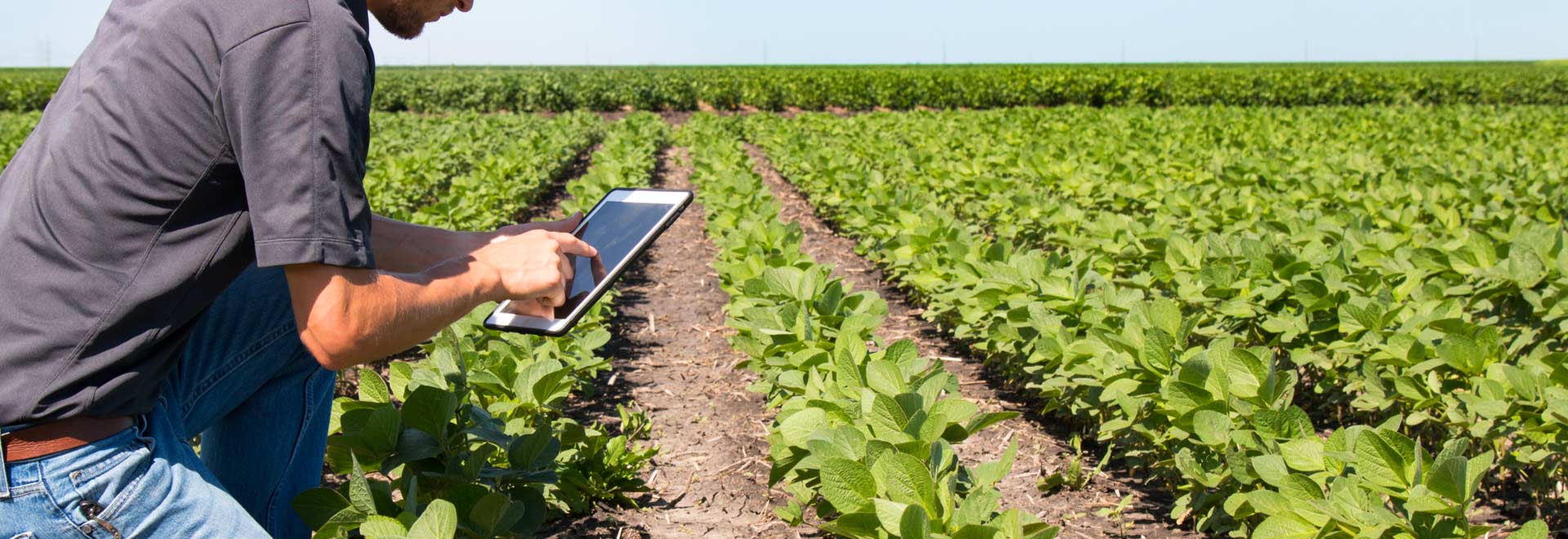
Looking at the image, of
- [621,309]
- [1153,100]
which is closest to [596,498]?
[621,309]

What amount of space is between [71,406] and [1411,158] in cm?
1129

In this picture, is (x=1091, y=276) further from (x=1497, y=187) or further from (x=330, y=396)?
(x=1497, y=187)

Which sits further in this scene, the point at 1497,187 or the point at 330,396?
the point at 1497,187

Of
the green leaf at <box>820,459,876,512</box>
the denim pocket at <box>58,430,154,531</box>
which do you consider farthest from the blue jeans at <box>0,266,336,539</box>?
the green leaf at <box>820,459,876,512</box>

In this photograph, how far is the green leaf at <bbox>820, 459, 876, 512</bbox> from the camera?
206cm

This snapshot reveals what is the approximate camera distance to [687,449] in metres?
3.80

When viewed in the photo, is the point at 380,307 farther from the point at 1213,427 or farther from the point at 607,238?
the point at 1213,427

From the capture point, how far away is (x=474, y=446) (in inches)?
100

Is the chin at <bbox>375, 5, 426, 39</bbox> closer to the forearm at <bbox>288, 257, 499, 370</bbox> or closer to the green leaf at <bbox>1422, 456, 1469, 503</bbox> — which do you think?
the forearm at <bbox>288, 257, 499, 370</bbox>

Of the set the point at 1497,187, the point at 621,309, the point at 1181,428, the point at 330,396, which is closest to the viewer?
the point at 330,396

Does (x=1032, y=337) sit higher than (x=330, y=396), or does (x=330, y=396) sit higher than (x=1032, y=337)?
(x=330, y=396)

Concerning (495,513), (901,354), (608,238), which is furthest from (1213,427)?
(495,513)

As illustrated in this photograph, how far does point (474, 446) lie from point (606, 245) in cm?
73

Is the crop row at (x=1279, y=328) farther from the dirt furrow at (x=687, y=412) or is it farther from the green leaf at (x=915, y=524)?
the dirt furrow at (x=687, y=412)
